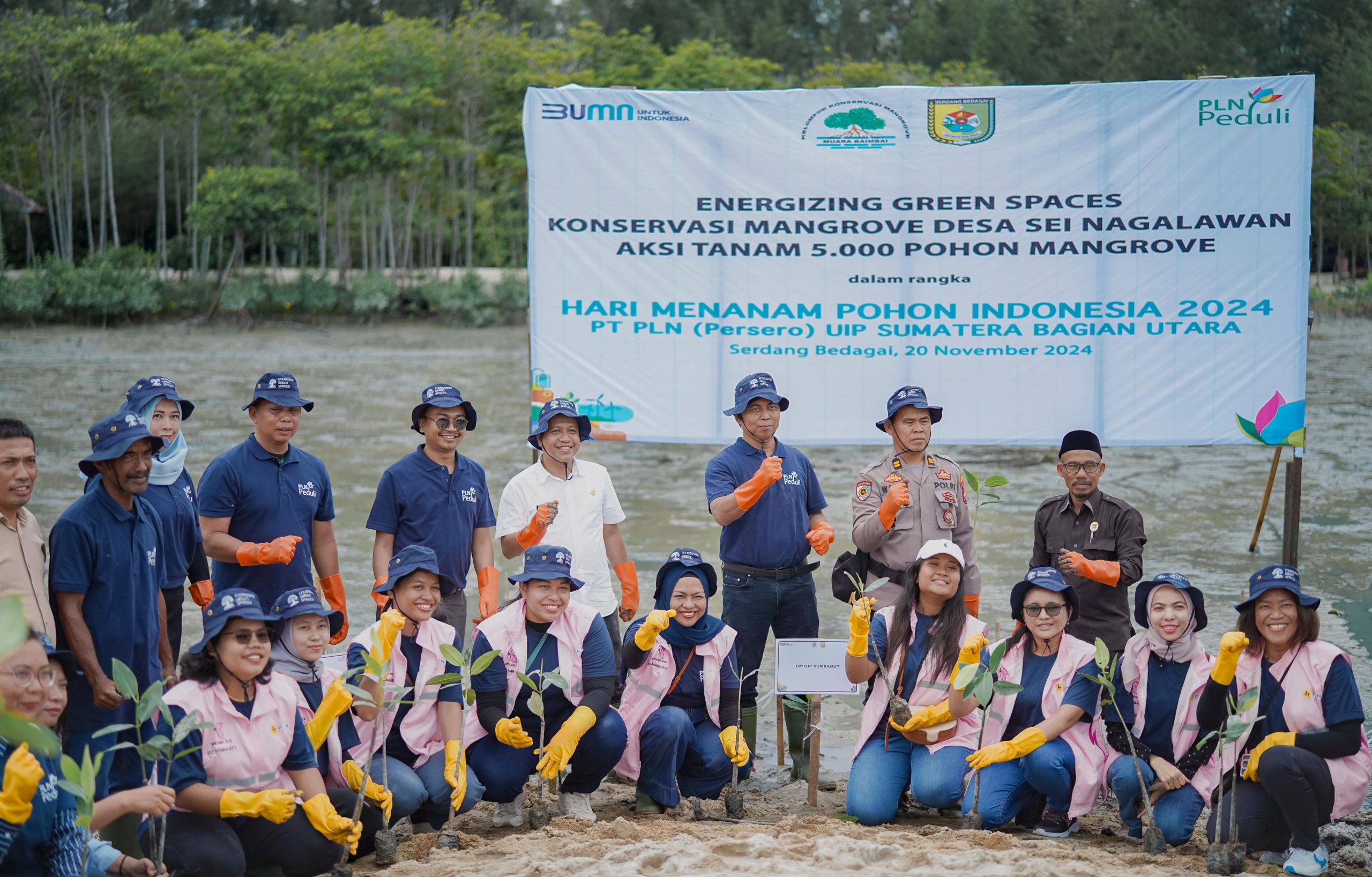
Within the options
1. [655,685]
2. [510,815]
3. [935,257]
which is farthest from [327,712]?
[935,257]

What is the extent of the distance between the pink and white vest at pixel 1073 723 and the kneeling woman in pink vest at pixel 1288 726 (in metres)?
0.41

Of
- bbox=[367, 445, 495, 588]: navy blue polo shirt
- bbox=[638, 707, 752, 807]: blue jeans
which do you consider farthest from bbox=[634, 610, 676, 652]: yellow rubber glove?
bbox=[367, 445, 495, 588]: navy blue polo shirt

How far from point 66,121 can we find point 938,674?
30.0m

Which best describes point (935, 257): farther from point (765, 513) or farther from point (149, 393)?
point (149, 393)

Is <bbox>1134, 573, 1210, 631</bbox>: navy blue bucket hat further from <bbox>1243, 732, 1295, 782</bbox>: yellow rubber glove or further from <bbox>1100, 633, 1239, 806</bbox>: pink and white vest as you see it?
<bbox>1243, 732, 1295, 782</bbox>: yellow rubber glove

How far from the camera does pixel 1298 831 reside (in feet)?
13.2

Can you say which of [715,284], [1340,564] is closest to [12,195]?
[715,284]

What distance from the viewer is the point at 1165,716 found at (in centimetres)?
439

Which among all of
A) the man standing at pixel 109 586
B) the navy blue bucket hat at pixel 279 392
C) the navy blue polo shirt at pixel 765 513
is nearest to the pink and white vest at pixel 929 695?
the navy blue polo shirt at pixel 765 513

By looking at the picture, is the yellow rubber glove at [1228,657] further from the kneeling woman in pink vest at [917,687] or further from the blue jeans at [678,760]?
the blue jeans at [678,760]

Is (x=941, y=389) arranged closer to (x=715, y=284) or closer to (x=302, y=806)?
(x=715, y=284)

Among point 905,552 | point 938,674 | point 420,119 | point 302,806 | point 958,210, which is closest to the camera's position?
point 302,806

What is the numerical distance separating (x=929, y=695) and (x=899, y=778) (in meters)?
0.32

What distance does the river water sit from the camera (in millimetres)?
8195
